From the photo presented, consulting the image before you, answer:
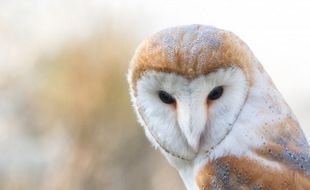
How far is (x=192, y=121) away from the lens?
7.84ft

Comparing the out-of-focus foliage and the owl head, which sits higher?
the owl head

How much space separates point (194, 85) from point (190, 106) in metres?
0.07

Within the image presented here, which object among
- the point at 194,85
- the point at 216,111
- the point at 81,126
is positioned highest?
the point at 194,85

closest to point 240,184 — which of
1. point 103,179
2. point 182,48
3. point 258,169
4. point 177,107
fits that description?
point 258,169

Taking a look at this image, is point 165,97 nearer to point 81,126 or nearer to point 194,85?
point 194,85

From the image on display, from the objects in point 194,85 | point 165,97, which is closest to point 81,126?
point 165,97

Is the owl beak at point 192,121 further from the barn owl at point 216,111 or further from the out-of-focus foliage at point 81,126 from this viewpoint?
the out-of-focus foliage at point 81,126

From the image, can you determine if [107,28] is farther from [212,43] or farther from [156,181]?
[212,43]

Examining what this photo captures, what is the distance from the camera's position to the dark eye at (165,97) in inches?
96.0

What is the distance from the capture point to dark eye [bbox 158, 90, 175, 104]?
244cm

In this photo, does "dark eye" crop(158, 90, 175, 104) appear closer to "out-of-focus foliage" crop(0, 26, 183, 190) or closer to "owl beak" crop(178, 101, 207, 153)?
"owl beak" crop(178, 101, 207, 153)

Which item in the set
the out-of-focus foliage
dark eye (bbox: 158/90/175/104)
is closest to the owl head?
dark eye (bbox: 158/90/175/104)

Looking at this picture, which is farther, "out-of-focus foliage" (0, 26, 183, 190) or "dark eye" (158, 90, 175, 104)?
"out-of-focus foliage" (0, 26, 183, 190)

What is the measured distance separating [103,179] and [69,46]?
161 centimetres
